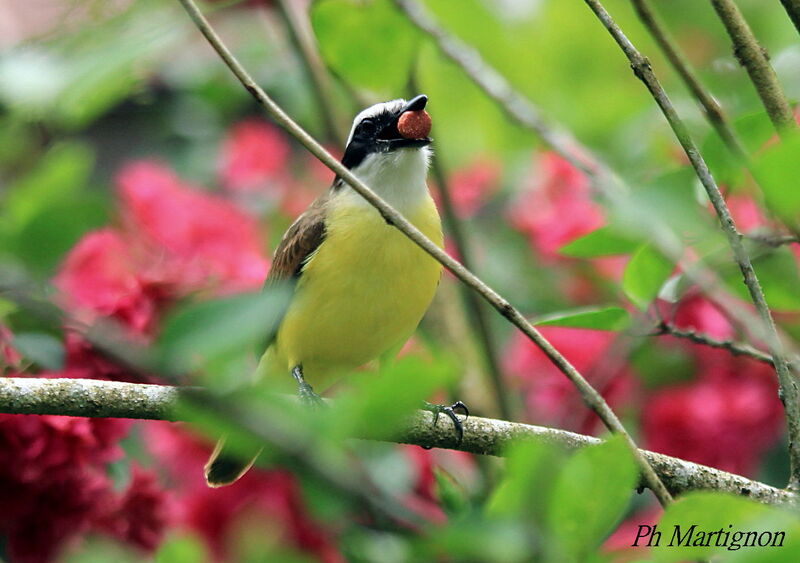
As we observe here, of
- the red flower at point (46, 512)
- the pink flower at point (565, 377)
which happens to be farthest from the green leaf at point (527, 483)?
the pink flower at point (565, 377)

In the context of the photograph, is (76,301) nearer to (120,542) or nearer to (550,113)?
(120,542)

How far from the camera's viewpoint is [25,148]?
3.55 metres

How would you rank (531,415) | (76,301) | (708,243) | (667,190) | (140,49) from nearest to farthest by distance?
(667,190)
(708,243)
(140,49)
(76,301)
(531,415)

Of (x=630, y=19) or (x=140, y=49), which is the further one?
(x=630, y=19)

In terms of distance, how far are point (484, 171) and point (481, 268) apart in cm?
40

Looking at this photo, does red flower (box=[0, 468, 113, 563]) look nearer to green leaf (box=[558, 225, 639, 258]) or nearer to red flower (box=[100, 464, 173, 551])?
red flower (box=[100, 464, 173, 551])

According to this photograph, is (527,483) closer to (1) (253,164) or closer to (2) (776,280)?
(2) (776,280)

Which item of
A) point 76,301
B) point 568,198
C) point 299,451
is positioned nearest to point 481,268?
point 568,198

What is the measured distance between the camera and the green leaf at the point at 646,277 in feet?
6.27

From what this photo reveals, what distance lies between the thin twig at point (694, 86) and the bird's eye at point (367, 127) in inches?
60.0

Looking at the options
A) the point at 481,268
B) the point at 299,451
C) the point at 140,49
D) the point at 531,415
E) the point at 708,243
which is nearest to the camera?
the point at 299,451

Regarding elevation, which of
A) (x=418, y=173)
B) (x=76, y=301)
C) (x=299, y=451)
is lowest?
(x=76, y=301)

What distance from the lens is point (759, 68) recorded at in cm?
158

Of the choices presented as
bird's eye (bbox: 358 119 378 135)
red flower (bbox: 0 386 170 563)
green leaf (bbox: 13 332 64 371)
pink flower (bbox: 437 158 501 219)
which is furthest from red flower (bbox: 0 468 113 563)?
pink flower (bbox: 437 158 501 219)
